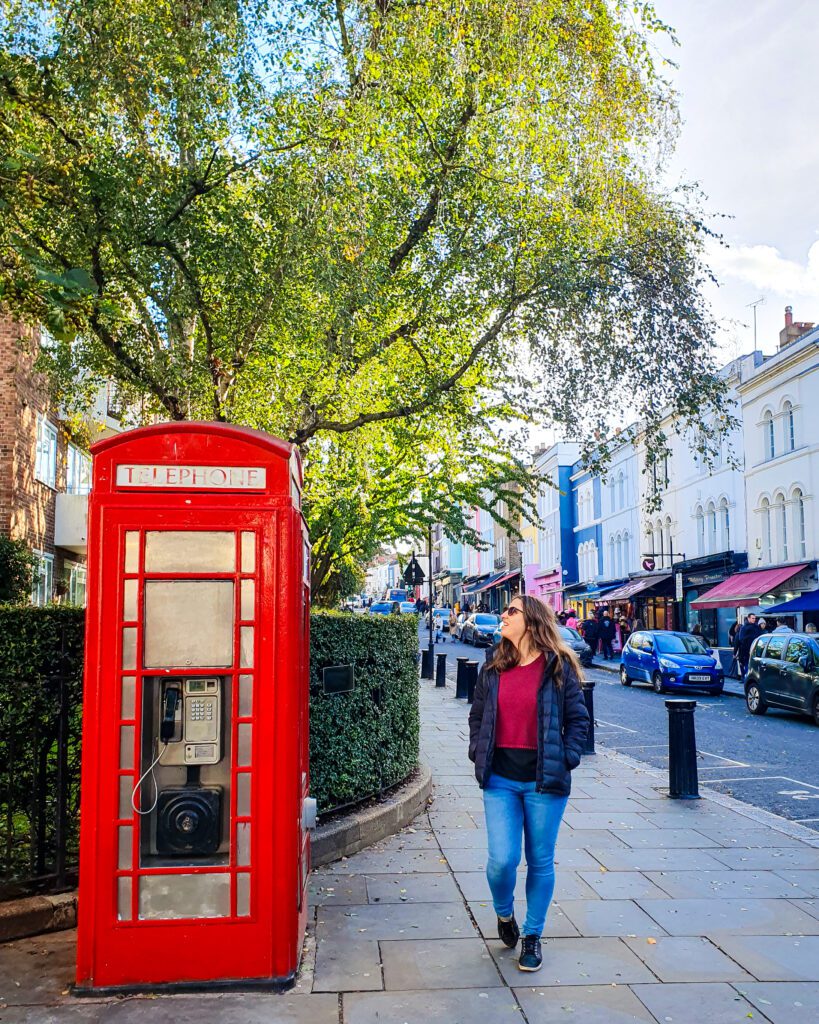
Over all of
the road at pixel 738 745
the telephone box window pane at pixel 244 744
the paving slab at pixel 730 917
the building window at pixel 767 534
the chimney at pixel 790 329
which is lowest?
the road at pixel 738 745

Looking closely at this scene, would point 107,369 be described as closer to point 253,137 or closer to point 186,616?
point 253,137

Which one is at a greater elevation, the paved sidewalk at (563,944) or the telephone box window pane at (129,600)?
the telephone box window pane at (129,600)

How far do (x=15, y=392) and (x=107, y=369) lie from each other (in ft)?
23.2

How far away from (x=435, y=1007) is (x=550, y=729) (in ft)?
4.45

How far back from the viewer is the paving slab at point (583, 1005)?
13.1 feet

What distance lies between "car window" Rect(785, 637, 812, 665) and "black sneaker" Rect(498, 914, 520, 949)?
43.4 ft

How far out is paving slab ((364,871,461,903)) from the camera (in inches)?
222

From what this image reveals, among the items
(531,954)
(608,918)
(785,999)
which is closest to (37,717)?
(531,954)

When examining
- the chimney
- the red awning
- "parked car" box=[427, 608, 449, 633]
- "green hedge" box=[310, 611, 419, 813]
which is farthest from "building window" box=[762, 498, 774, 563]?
"parked car" box=[427, 608, 449, 633]

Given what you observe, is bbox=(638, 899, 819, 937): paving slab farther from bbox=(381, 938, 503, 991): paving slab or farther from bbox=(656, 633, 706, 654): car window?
bbox=(656, 633, 706, 654): car window

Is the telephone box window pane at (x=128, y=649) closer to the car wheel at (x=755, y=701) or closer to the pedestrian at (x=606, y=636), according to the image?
the car wheel at (x=755, y=701)

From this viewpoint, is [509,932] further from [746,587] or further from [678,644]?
[746,587]

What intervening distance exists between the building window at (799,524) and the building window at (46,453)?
69.2ft

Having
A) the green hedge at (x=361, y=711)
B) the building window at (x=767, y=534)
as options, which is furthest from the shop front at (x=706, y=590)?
the green hedge at (x=361, y=711)
